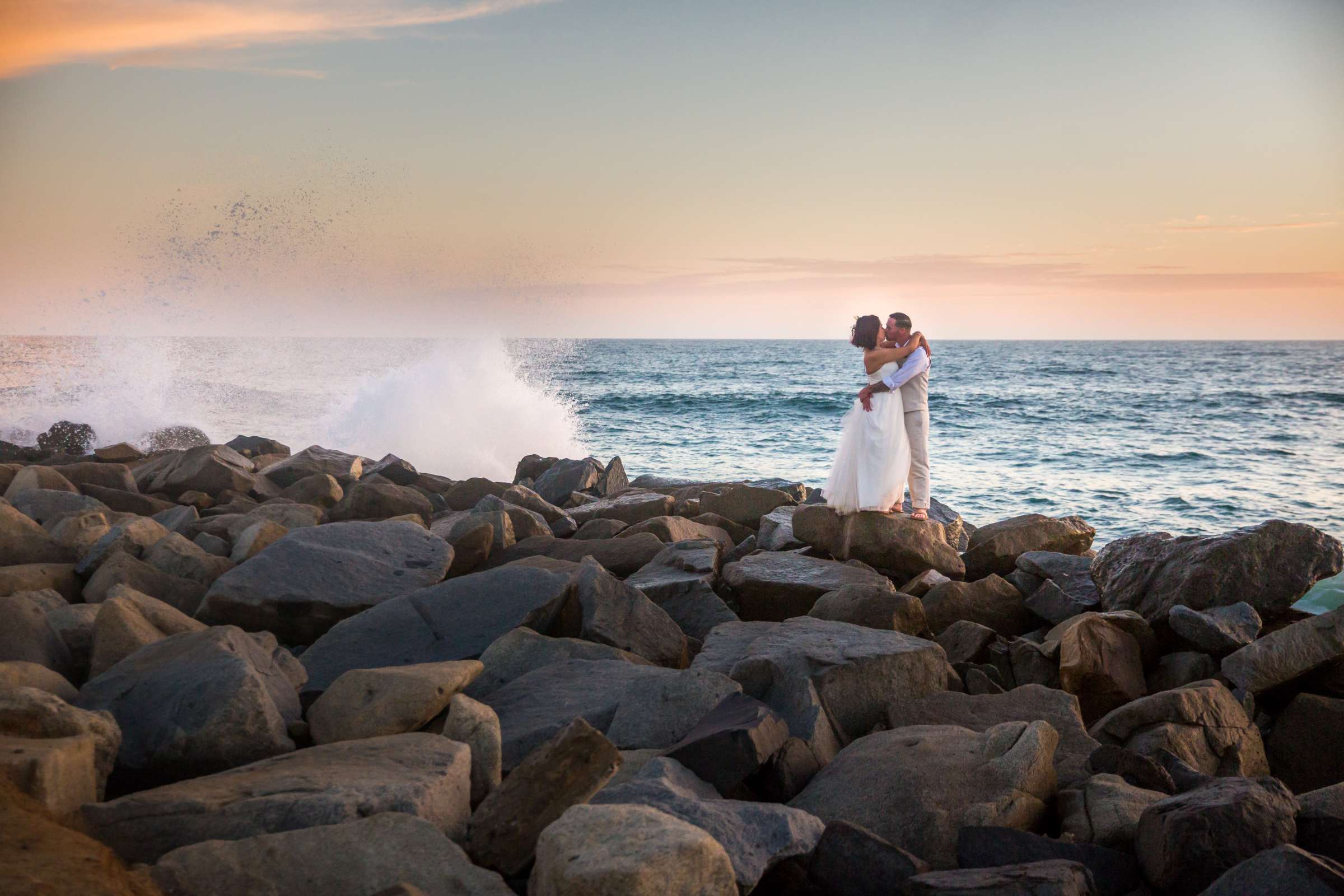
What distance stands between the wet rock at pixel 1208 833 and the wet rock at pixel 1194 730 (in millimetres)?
1062

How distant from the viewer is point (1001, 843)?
275 cm

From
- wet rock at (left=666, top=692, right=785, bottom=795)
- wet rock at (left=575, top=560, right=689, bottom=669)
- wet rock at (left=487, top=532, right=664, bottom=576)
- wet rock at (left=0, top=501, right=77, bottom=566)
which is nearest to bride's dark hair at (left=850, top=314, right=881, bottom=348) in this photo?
wet rock at (left=487, top=532, right=664, bottom=576)

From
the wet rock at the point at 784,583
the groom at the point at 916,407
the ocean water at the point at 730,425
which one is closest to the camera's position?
the wet rock at the point at 784,583

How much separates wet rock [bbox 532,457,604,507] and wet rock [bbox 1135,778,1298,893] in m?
8.28

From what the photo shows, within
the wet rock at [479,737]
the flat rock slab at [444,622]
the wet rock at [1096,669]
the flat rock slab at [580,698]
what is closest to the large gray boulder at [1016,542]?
the wet rock at [1096,669]

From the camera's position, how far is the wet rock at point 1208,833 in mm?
2600

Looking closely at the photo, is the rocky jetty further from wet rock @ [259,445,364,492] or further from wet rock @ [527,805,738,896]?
wet rock @ [259,445,364,492]

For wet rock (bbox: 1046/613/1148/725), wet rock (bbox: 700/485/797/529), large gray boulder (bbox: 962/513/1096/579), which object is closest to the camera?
wet rock (bbox: 1046/613/1148/725)

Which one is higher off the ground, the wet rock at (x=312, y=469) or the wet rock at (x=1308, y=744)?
the wet rock at (x=312, y=469)

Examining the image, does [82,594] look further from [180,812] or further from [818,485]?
[818,485]

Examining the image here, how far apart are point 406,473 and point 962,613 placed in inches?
268

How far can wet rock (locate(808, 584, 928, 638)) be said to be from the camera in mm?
5020

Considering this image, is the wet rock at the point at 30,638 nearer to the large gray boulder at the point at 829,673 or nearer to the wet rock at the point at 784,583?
the large gray boulder at the point at 829,673

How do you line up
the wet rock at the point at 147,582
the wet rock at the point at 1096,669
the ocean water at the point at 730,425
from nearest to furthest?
the wet rock at the point at 1096,669
the wet rock at the point at 147,582
the ocean water at the point at 730,425
